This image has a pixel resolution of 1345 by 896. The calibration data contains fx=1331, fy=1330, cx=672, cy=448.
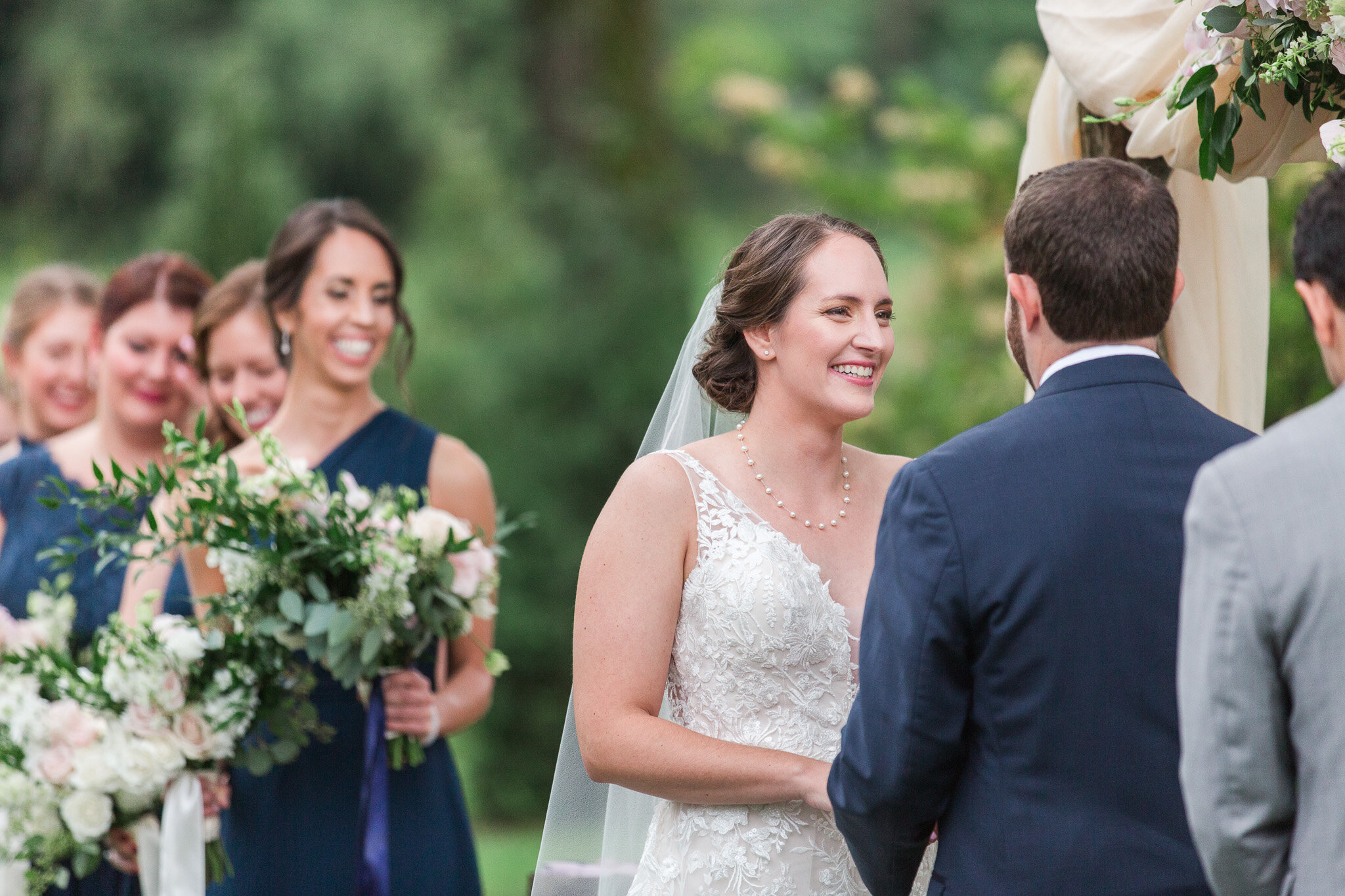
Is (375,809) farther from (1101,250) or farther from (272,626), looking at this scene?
(1101,250)

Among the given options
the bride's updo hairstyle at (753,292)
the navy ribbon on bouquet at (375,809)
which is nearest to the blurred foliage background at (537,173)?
the navy ribbon on bouquet at (375,809)

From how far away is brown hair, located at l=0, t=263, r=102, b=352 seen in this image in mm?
5480

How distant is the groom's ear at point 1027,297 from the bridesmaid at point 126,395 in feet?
10.9

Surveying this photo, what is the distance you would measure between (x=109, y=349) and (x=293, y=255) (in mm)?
913

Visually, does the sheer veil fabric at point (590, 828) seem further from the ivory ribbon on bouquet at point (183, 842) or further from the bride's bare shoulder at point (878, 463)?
the ivory ribbon on bouquet at point (183, 842)

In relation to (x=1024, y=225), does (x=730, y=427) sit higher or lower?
lower

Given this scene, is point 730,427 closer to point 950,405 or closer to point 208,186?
point 950,405

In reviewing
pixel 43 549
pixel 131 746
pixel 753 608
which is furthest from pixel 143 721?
pixel 753 608

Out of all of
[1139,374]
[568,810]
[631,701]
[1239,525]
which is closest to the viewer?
[1239,525]

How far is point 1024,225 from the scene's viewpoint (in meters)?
2.12

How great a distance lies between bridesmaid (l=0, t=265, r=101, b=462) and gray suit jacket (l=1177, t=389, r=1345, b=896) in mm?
4801

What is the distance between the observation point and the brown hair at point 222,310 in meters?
4.50

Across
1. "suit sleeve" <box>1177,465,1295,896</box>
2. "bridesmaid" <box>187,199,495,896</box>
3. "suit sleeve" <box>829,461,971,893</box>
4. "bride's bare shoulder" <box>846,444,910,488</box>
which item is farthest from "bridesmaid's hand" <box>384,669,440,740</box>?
"suit sleeve" <box>1177,465,1295,896</box>

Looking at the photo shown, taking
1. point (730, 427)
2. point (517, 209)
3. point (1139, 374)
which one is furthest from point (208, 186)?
point (1139, 374)
